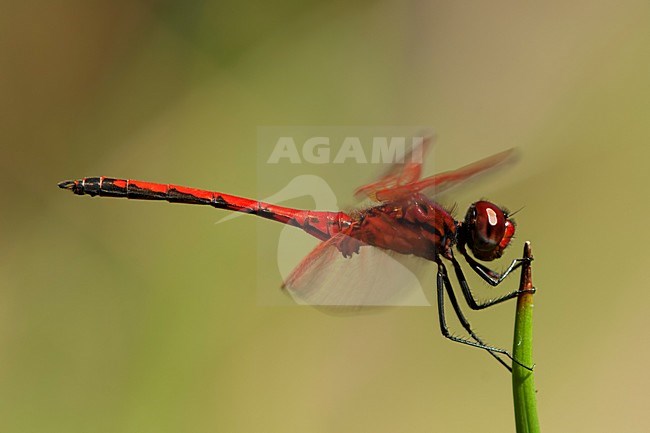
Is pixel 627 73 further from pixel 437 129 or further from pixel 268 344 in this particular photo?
pixel 268 344

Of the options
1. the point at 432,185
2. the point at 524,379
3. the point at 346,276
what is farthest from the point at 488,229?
the point at 524,379

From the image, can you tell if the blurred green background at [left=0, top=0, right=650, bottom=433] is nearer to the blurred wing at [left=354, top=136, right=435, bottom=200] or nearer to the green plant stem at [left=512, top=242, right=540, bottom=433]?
the blurred wing at [left=354, top=136, right=435, bottom=200]

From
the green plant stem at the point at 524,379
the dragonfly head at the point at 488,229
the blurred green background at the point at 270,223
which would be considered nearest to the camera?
the green plant stem at the point at 524,379

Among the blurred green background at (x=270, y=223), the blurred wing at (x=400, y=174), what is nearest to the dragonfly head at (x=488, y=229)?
the blurred wing at (x=400, y=174)

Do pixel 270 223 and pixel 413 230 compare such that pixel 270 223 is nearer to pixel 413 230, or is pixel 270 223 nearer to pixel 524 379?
pixel 413 230

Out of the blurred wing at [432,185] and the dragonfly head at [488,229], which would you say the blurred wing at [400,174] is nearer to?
the blurred wing at [432,185]

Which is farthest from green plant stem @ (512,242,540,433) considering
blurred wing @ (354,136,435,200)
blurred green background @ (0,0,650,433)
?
blurred green background @ (0,0,650,433)
